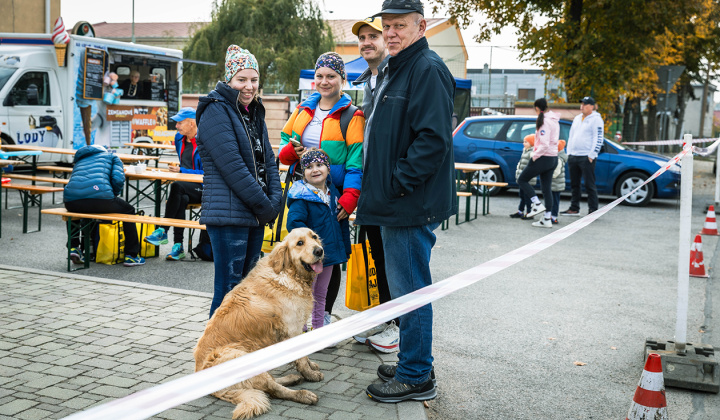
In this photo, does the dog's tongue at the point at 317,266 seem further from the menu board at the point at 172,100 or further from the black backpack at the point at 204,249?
the menu board at the point at 172,100

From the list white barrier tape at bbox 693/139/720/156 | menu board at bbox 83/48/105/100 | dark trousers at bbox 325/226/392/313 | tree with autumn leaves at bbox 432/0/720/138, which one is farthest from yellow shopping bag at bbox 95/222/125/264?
tree with autumn leaves at bbox 432/0/720/138

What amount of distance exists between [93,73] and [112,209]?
364 inches

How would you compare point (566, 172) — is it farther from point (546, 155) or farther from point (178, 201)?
point (178, 201)

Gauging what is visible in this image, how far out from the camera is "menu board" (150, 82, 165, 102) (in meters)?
17.1

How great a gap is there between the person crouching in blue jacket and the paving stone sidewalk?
1.03 metres

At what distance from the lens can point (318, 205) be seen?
13.9ft

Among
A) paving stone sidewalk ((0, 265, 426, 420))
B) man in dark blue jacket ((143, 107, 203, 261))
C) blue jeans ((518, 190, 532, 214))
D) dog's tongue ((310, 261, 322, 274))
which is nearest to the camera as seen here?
paving stone sidewalk ((0, 265, 426, 420))

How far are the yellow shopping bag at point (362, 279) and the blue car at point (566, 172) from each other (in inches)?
404

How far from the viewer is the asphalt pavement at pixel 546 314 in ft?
13.0

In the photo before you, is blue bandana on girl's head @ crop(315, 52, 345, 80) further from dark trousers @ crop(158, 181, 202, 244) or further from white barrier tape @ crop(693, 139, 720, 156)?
dark trousers @ crop(158, 181, 202, 244)

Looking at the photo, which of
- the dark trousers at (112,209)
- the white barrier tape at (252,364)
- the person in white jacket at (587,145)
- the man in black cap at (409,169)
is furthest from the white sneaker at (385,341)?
the person in white jacket at (587,145)

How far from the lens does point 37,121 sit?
1425 centimetres

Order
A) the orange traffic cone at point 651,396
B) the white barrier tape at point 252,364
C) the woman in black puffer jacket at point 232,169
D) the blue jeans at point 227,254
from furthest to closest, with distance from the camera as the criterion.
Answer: the blue jeans at point 227,254
the woman in black puffer jacket at point 232,169
the orange traffic cone at point 651,396
the white barrier tape at point 252,364

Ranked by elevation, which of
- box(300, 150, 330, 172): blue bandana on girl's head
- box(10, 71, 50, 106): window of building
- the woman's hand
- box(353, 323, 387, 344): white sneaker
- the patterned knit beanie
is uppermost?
box(10, 71, 50, 106): window of building
